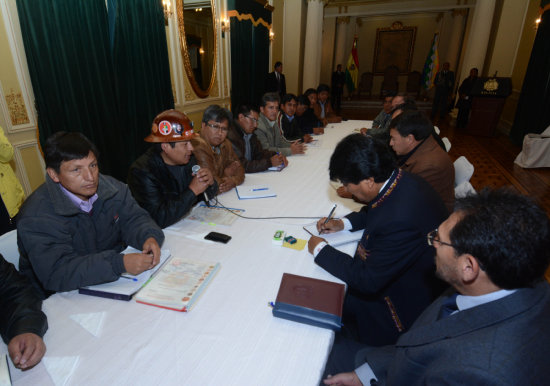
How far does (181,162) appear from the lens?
74.7 inches

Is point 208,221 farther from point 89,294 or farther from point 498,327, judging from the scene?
point 498,327

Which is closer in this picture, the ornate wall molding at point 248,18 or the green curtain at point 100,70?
the green curtain at point 100,70

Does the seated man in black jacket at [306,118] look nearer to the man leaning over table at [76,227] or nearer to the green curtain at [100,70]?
the green curtain at [100,70]

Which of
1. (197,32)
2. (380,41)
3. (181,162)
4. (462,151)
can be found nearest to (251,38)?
(197,32)

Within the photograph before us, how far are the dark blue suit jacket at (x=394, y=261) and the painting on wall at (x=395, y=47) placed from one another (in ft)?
42.2

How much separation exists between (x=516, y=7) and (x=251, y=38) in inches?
256

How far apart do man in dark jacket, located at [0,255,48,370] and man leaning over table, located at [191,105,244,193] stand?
1282 millimetres

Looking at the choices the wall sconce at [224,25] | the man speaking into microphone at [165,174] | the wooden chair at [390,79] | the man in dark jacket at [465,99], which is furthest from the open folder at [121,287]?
the wooden chair at [390,79]

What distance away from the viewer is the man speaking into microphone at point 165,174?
172cm

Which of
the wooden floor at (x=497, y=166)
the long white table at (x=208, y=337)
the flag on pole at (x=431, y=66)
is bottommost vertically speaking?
the wooden floor at (x=497, y=166)

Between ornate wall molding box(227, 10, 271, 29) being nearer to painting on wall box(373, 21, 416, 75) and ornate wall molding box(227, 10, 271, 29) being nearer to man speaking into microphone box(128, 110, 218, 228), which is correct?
man speaking into microphone box(128, 110, 218, 228)

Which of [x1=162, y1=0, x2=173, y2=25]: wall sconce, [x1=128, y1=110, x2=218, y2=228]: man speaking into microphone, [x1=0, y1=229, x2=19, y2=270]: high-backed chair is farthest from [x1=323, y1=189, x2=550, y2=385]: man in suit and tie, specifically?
[x1=162, y1=0, x2=173, y2=25]: wall sconce

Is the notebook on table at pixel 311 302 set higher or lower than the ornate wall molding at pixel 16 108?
lower

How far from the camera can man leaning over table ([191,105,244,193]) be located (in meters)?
2.30
